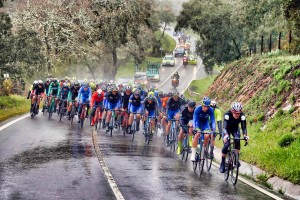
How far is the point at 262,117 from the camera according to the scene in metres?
21.5

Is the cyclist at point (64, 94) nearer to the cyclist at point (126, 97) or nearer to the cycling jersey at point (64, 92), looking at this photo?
the cycling jersey at point (64, 92)

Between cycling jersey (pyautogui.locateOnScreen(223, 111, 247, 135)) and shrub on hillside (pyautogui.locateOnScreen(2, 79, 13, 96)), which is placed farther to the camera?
shrub on hillside (pyautogui.locateOnScreen(2, 79, 13, 96))

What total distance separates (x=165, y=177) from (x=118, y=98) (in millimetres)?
11174

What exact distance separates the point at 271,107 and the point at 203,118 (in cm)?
727

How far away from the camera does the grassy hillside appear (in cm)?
1438

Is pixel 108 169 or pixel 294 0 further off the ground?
pixel 294 0

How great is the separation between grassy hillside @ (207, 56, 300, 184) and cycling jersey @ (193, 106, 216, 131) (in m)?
1.60

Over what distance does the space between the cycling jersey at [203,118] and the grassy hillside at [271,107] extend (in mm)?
1601

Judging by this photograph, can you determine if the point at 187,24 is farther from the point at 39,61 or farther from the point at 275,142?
the point at 275,142

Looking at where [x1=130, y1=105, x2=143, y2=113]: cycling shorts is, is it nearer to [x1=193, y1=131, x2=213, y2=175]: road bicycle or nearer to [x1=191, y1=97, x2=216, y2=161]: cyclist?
[x1=191, y1=97, x2=216, y2=161]: cyclist

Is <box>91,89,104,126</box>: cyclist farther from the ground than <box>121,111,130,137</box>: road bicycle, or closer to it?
farther from the ground

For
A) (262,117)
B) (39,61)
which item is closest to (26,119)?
(39,61)

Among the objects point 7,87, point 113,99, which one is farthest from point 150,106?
point 7,87

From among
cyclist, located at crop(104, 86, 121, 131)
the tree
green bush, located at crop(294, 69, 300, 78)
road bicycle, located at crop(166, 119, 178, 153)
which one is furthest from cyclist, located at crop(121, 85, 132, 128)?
the tree
